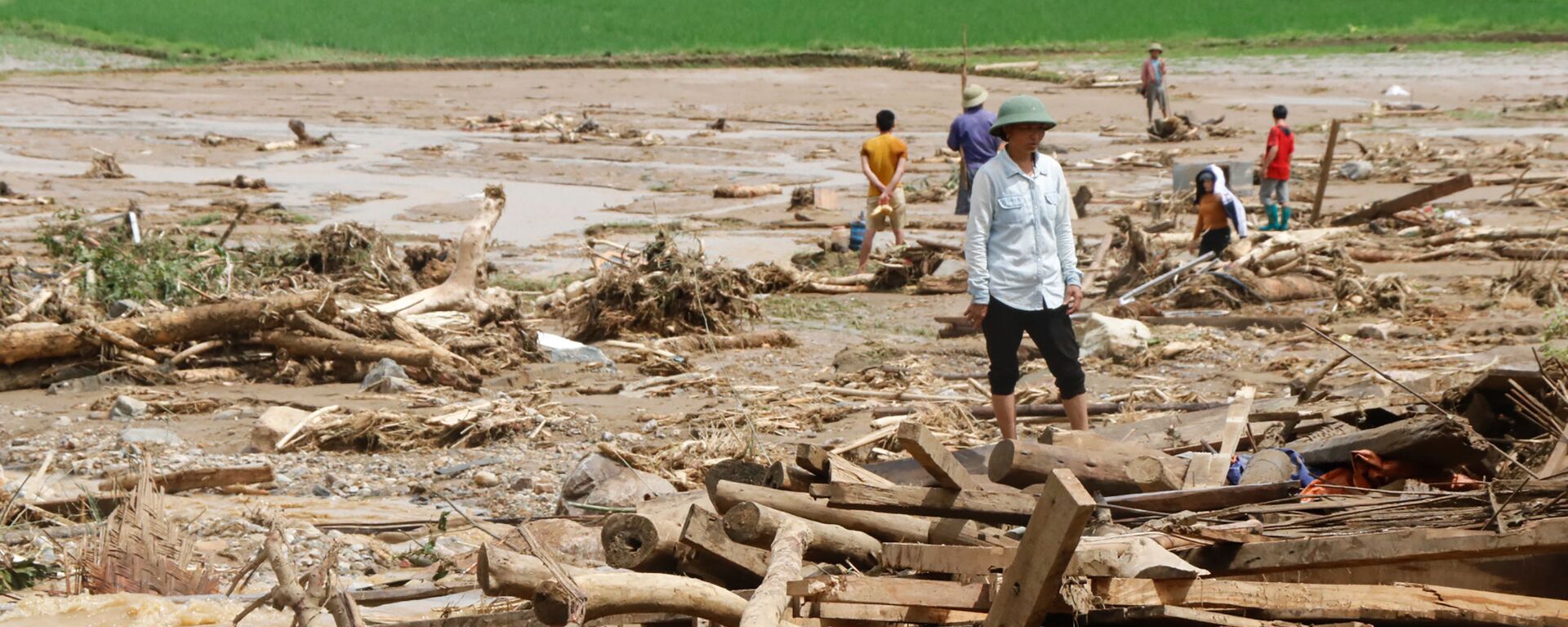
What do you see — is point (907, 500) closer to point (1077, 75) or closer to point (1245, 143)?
point (1245, 143)

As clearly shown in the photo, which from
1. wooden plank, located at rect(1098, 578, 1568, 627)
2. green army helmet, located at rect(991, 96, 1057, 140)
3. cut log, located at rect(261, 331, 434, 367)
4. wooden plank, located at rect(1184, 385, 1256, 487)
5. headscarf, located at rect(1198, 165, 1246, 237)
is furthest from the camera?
headscarf, located at rect(1198, 165, 1246, 237)

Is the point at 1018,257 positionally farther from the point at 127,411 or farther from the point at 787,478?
the point at 127,411

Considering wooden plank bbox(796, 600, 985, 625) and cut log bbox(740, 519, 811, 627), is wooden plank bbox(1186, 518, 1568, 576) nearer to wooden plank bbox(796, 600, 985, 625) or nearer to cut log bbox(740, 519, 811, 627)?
wooden plank bbox(796, 600, 985, 625)

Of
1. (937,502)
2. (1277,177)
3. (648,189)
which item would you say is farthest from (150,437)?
(648,189)

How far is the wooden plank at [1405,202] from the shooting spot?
13709mm

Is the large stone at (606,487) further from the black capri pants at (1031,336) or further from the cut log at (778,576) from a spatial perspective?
the cut log at (778,576)

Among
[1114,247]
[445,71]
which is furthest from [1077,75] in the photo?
[1114,247]

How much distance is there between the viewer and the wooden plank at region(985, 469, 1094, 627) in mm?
3172

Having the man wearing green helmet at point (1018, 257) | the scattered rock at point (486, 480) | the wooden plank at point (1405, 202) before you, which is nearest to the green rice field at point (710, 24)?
the wooden plank at point (1405, 202)

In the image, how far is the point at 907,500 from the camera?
4098 mm

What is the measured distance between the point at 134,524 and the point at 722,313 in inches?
248

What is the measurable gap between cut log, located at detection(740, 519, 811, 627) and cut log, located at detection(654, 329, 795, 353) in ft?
21.2

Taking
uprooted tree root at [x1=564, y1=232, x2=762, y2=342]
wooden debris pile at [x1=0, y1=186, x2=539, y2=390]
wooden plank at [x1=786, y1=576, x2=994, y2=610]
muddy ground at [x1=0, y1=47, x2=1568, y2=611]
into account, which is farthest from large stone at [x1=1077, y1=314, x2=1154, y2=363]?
wooden plank at [x1=786, y1=576, x2=994, y2=610]

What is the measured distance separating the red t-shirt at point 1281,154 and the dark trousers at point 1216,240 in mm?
3234
